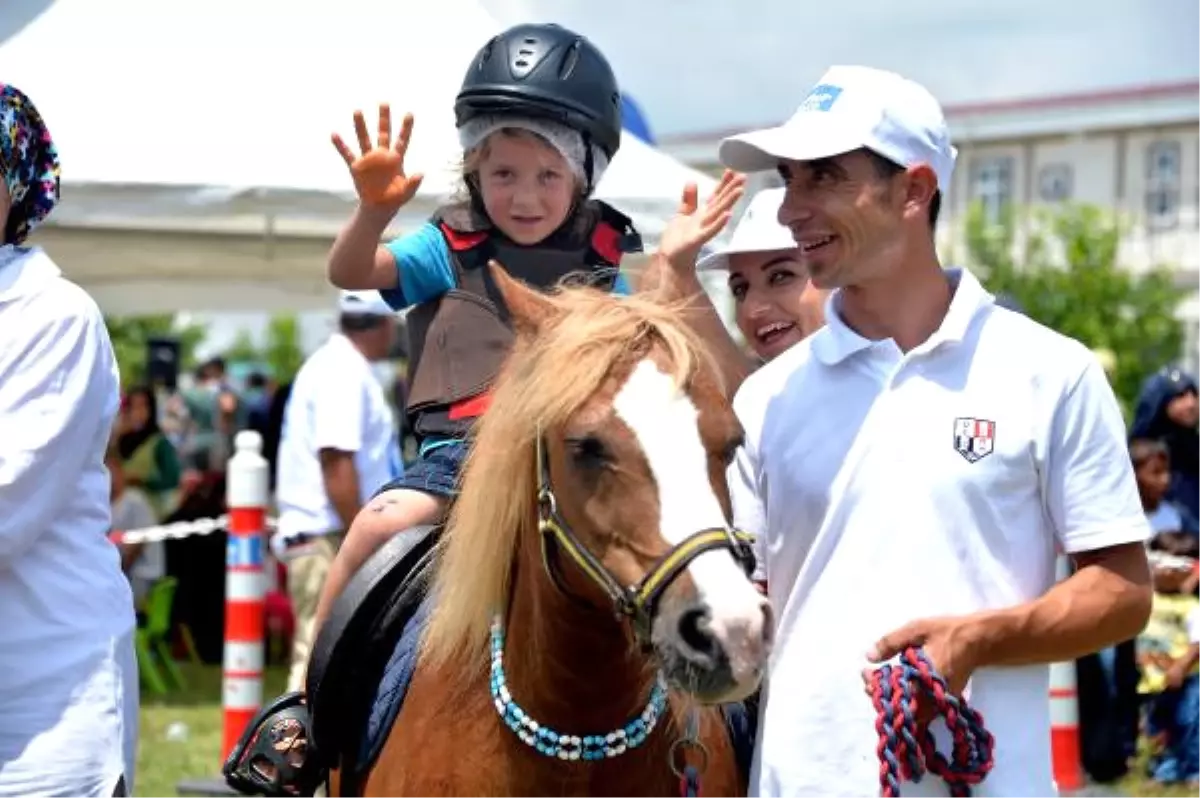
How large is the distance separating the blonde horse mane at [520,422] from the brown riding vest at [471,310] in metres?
0.57

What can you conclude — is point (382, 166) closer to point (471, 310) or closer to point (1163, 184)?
point (471, 310)

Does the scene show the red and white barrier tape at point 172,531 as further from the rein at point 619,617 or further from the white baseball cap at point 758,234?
the rein at point 619,617

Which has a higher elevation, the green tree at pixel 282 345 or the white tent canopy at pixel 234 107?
the white tent canopy at pixel 234 107

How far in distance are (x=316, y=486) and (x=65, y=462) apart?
7457 millimetres

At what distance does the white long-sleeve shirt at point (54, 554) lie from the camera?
4.05 metres

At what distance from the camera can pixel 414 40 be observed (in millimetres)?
12516

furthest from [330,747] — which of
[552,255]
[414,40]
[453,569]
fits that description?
[414,40]

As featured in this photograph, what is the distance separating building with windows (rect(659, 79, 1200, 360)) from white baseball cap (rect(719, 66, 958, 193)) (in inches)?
2152

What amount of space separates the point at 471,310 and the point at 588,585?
4.34 ft

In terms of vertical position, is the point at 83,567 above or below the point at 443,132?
below

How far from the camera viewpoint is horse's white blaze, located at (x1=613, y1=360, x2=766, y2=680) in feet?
10.8

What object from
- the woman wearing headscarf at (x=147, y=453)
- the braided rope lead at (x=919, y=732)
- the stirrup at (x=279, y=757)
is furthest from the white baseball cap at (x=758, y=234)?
the woman wearing headscarf at (x=147, y=453)

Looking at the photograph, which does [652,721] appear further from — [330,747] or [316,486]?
[316,486]

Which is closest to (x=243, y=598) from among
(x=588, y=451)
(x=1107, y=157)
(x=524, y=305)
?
(x=524, y=305)
